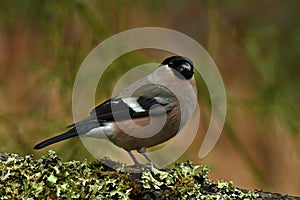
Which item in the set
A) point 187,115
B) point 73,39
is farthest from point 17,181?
point 73,39

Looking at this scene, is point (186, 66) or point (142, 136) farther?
point (186, 66)

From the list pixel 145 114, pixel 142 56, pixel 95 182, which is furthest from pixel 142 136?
pixel 142 56

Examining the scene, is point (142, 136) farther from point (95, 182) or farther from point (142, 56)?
point (142, 56)

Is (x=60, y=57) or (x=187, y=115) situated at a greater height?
(x=60, y=57)

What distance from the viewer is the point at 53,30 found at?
4145 mm

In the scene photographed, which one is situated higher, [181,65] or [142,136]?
[181,65]

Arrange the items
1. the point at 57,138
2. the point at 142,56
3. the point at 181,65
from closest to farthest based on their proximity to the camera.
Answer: the point at 57,138
the point at 181,65
the point at 142,56

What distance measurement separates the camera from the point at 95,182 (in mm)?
2305

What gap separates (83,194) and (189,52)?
2.12m

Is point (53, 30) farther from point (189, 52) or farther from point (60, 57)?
point (189, 52)

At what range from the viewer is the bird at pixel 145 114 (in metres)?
2.82

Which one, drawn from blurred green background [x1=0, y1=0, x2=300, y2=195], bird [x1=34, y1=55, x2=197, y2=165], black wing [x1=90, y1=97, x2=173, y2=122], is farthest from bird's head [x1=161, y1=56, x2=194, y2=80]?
blurred green background [x1=0, y1=0, x2=300, y2=195]

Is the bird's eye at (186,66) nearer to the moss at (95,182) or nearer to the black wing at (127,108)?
the black wing at (127,108)

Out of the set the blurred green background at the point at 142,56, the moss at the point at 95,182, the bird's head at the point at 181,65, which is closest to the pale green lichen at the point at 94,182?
the moss at the point at 95,182
